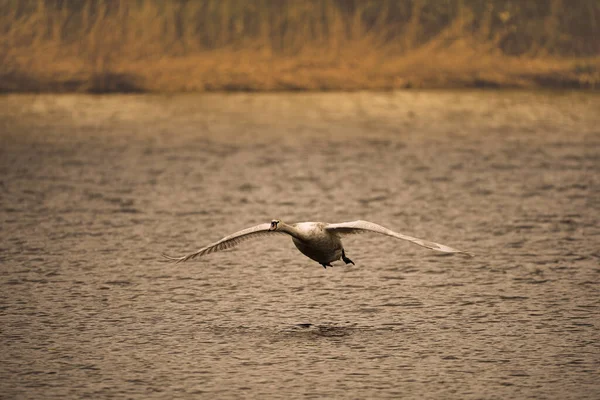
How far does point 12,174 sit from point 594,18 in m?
38.3

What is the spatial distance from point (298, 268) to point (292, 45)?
4179 cm

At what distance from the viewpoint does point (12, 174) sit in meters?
36.3

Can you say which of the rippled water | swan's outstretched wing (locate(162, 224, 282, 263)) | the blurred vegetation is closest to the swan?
swan's outstretched wing (locate(162, 224, 282, 263))

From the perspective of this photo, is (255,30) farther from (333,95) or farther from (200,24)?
(333,95)

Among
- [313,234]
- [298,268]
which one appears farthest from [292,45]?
[313,234]

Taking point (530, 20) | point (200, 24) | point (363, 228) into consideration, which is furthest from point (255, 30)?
point (363, 228)

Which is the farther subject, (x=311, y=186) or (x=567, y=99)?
(x=567, y=99)

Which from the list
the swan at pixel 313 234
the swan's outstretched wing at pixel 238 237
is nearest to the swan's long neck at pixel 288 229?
the swan at pixel 313 234

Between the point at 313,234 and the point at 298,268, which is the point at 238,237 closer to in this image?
the point at 313,234

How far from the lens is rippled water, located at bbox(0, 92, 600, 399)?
56.6ft

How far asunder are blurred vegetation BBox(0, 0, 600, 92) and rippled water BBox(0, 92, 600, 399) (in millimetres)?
17133

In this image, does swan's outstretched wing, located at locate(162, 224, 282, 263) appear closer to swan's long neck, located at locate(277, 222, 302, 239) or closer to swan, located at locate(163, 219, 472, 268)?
swan, located at locate(163, 219, 472, 268)

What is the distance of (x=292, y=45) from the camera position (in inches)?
2544

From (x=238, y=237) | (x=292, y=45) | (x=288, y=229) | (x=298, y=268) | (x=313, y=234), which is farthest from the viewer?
(x=292, y=45)
